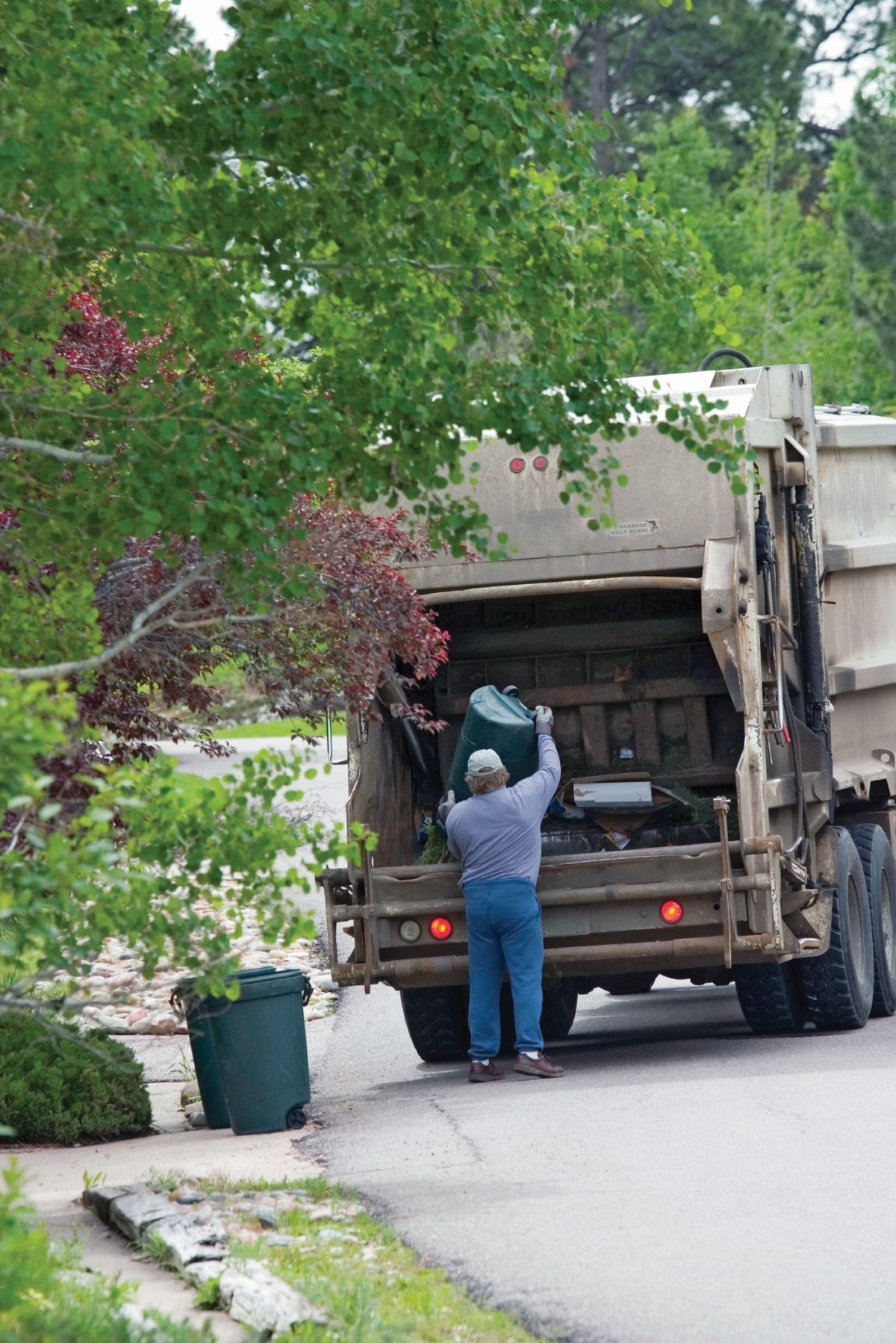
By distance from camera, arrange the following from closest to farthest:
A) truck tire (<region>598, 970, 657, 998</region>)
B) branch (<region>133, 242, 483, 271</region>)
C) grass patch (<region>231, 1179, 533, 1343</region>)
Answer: grass patch (<region>231, 1179, 533, 1343</region>) < branch (<region>133, 242, 483, 271</region>) < truck tire (<region>598, 970, 657, 998</region>)

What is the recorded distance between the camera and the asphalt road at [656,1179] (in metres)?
5.31

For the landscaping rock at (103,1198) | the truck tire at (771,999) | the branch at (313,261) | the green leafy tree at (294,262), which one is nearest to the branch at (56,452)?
the green leafy tree at (294,262)

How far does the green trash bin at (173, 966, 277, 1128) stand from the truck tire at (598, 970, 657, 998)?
118 inches

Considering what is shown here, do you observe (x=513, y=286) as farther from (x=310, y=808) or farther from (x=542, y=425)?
(x=310, y=808)

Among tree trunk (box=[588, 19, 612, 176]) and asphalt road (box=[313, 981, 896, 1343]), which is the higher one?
tree trunk (box=[588, 19, 612, 176])

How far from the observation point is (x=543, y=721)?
10211 millimetres

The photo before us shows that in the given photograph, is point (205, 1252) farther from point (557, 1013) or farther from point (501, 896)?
point (557, 1013)

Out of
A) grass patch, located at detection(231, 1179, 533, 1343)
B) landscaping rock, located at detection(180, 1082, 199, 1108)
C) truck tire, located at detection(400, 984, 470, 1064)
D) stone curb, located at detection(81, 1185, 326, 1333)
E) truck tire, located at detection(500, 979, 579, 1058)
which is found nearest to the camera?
grass patch, located at detection(231, 1179, 533, 1343)

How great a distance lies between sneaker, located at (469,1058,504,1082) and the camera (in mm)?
9984

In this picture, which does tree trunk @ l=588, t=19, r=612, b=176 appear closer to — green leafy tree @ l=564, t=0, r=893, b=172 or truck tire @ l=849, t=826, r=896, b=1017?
green leafy tree @ l=564, t=0, r=893, b=172

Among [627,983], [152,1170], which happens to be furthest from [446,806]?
[152,1170]

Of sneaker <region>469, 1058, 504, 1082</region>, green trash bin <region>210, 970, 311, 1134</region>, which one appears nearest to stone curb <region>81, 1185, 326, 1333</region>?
green trash bin <region>210, 970, 311, 1134</region>

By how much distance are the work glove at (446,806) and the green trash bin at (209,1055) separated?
1485 mm

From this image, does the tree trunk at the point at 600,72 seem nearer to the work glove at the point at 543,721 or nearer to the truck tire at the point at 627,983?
the truck tire at the point at 627,983
